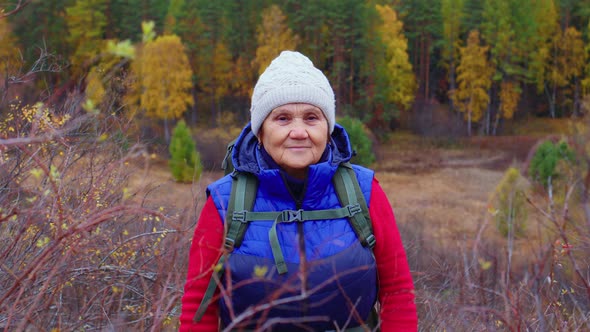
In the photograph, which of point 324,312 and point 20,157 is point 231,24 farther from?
point 324,312

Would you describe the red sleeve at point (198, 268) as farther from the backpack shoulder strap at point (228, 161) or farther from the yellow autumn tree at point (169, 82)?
the yellow autumn tree at point (169, 82)

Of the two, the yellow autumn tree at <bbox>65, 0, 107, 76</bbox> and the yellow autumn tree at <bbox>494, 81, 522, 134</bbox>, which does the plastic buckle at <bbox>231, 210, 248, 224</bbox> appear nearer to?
the yellow autumn tree at <bbox>65, 0, 107, 76</bbox>

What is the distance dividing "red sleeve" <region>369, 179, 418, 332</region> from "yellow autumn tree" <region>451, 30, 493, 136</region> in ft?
118

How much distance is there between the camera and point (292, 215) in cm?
197

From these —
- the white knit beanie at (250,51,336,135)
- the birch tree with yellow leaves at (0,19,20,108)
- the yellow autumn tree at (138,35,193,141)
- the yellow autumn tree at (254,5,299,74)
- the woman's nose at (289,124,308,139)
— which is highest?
the yellow autumn tree at (254,5,299,74)

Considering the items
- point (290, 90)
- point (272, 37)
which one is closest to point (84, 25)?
point (272, 37)

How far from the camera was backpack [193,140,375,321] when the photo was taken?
192 cm

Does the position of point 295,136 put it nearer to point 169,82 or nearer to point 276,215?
point 276,215

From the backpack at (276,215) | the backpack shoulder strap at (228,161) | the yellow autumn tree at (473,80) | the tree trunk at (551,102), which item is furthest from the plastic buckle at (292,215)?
the tree trunk at (551,102)

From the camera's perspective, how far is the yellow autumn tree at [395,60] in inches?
1403

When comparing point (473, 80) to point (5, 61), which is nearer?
point (5, 61)

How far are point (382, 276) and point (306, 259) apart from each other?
327 mm

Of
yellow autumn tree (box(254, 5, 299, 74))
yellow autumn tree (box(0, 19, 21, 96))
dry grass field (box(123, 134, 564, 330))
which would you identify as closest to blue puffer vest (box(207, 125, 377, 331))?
yellow autumn tree (box(0, 19, 21, 96))

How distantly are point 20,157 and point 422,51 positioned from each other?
35.6m
